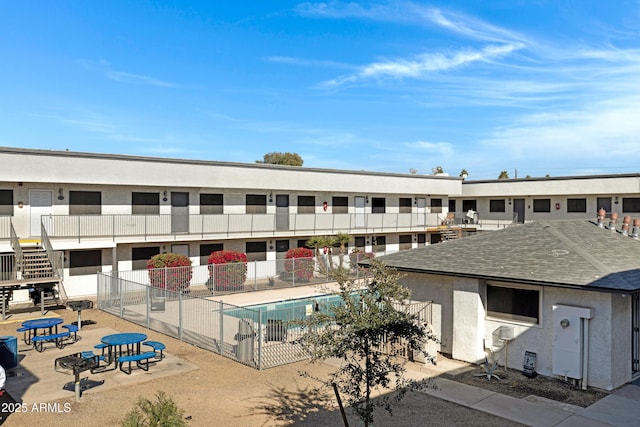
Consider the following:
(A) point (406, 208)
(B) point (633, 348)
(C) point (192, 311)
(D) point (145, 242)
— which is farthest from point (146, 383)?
(A) point (406, 208)

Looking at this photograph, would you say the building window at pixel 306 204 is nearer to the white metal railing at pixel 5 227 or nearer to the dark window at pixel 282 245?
the dark window at pixel 282 245

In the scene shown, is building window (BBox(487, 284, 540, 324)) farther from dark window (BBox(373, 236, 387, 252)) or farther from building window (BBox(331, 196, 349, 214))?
dark window (BBox(373, 236, 387, 252))

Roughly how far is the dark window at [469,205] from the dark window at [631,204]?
38.4 feet

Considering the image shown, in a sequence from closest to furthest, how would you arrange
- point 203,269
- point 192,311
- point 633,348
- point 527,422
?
point 527,422 → point 633,348 → point 192,311 → point 203,269

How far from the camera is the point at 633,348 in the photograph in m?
13.1

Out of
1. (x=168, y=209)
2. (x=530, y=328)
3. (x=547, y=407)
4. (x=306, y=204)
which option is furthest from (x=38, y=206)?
(x=547, y=407)

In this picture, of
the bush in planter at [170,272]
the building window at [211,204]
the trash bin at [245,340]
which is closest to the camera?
the trash bin at [245,340]

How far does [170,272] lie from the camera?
23.8m

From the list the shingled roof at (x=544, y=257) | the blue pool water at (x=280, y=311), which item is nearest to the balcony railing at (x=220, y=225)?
the blue pool water at (x=280, y=311)

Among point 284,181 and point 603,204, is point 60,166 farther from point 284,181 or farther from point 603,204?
point 603,204

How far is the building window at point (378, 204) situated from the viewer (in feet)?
125

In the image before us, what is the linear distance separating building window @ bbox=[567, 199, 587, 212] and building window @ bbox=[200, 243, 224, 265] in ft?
89.2

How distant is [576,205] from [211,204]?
90.9 ft

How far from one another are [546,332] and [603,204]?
29.4 metres
